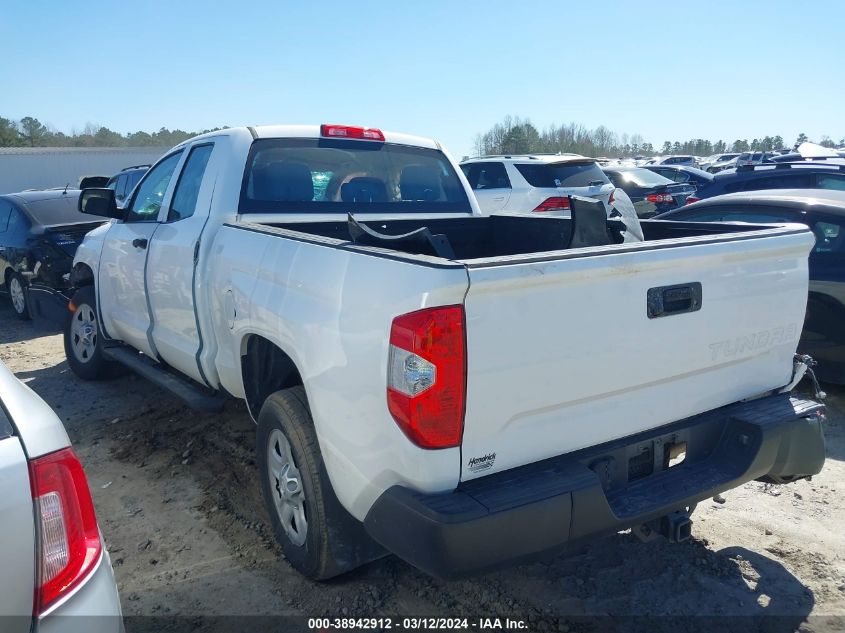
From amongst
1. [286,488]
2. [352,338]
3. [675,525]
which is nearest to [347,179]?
[286,488]

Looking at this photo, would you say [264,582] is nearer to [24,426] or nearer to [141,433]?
[24,426]

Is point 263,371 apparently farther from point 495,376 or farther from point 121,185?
point 121,185

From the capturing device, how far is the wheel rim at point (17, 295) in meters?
8.80

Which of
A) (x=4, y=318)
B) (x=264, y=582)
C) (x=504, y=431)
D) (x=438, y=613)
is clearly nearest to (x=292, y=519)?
(x=264, y=582)

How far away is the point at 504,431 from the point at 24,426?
4.70ft

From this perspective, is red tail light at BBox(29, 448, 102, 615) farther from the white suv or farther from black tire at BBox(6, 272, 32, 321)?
the white suv

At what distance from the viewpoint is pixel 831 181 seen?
869 cm

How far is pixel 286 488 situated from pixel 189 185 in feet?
7.60

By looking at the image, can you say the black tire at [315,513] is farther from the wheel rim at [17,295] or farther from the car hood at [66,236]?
the wheel rim at [17,295]

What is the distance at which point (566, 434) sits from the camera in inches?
96.7

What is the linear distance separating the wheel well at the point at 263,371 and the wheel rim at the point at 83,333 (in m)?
3.05

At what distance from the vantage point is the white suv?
1064cm

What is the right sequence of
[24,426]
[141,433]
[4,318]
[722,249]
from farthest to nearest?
1. [4,318]
2. [141,433]
3. [722,249]
4. [24,426]

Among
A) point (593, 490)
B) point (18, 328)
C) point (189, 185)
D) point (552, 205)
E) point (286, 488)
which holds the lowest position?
point (18, 328)
